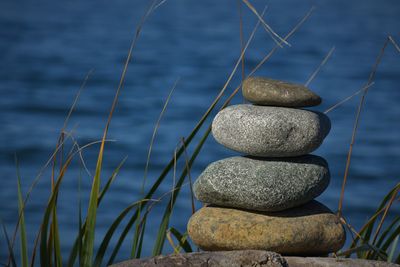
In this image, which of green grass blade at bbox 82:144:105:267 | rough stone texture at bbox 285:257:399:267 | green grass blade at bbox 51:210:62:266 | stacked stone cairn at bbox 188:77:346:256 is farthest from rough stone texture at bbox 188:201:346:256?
green grass blade at bbox 51:210:62:266

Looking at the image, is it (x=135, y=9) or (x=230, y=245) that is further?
(x=135, y=9)

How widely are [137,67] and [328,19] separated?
12.0 metres

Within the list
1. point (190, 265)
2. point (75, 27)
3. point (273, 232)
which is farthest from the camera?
point (75, 27)

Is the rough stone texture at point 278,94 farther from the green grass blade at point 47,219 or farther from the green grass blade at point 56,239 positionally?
the green grass blade at point 56,239

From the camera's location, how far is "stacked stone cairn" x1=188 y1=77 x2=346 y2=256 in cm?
389

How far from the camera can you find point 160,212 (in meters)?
11.8

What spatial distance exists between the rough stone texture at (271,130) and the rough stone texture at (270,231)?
298mm

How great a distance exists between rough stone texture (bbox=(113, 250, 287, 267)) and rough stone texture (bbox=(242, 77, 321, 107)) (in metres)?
0.81

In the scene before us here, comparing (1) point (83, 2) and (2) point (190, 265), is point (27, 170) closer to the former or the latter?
(2) point (190, 265)

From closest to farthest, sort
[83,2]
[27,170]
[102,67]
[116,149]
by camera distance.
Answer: [27,170], [116,149], [102,67], [83,2]

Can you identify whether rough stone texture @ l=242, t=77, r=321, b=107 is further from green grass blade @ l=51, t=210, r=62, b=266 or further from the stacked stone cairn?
green grass blade @ l=51, t=210, r=62, b=266

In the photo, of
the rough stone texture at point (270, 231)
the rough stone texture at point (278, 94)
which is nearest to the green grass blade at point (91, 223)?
the rough stone texture at point (270, 231)

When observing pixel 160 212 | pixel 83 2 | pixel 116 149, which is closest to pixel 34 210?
pixel 160 212

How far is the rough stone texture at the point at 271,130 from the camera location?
388cm
